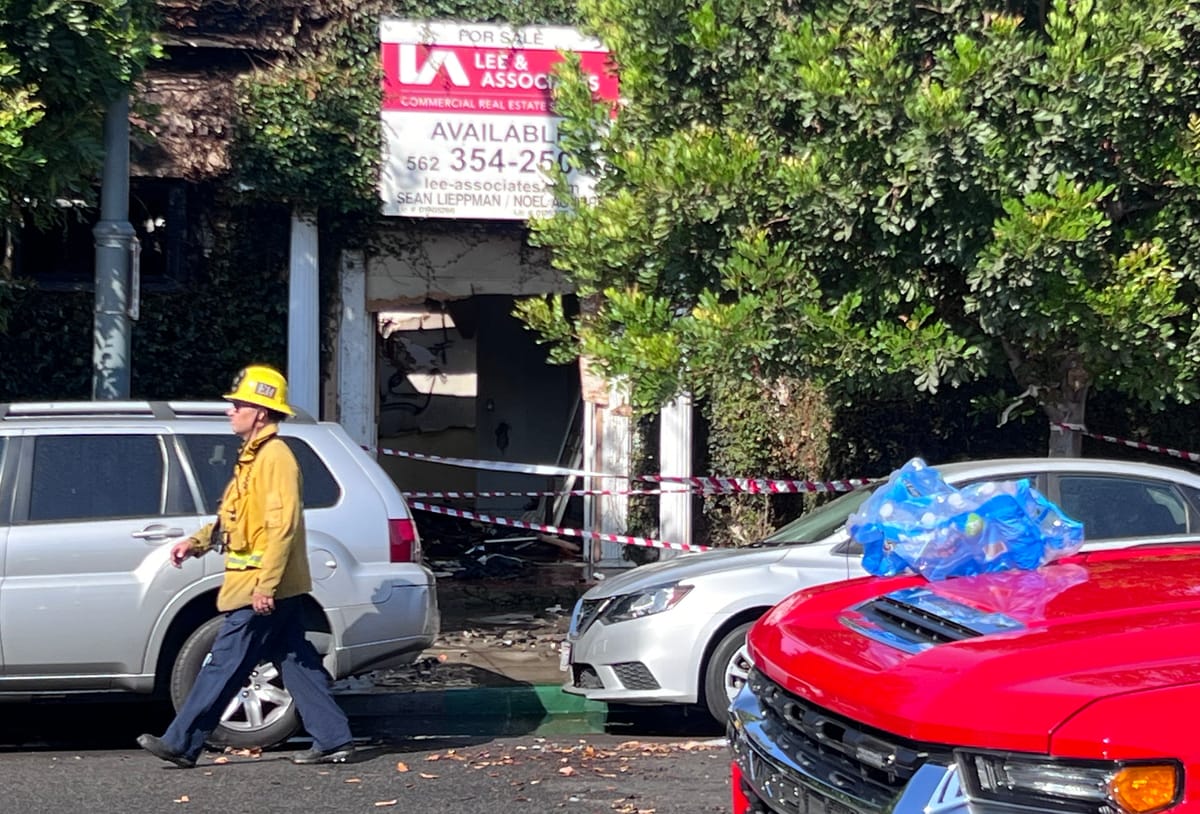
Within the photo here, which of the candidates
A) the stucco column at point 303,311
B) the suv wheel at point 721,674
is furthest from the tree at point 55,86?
the suv wheel at point 721,674

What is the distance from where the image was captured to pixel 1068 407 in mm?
9914

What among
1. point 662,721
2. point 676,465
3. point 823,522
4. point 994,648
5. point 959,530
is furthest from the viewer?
point 676,465

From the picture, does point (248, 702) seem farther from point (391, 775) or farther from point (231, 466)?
point (231, 466)

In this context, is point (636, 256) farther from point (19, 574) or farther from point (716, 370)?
point (19, 574)

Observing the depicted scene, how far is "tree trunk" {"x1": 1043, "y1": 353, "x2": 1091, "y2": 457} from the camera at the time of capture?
9.66 metres

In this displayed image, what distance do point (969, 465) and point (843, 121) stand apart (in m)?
2.22

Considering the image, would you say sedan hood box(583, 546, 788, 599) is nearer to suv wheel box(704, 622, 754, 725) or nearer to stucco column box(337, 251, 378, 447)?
suv wheel box(704, 622, 754, 725)

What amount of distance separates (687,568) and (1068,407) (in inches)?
134

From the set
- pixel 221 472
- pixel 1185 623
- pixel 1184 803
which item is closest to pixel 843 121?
pixel 221 472

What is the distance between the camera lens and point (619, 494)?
12758 millimetres

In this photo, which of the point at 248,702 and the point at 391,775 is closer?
the point at 391,775

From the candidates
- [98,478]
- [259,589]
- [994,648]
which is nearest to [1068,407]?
[259,589]

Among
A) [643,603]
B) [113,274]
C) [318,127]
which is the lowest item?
[643,603]

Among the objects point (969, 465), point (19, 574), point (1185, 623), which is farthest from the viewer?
point (969, 465)
